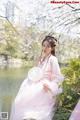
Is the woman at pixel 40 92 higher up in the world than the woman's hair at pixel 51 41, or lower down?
lower down

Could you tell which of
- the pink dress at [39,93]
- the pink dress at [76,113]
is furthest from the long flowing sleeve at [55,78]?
the pink dress at [76,113]

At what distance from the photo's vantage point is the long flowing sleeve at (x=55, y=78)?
218 centimetres

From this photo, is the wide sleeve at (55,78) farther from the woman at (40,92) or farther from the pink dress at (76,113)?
the pink dress at (76,113)

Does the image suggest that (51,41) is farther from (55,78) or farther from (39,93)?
(39,93)

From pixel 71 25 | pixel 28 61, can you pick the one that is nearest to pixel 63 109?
pixel 28 61

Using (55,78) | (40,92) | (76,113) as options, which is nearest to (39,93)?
(40,92)

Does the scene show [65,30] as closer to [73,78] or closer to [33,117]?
[73,78]

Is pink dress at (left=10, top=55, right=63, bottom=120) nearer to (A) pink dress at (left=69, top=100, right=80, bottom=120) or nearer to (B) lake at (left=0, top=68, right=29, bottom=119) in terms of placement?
(B) lake at (left=0, top=68, right=29, bottom=119)

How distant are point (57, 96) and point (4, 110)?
348 mm

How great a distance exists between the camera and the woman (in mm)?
2174

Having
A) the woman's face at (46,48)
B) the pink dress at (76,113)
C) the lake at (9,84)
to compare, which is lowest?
the pink dress at (76,113)

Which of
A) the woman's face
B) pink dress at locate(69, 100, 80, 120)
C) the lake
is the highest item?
the woman's face

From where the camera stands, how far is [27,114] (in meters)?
2.16

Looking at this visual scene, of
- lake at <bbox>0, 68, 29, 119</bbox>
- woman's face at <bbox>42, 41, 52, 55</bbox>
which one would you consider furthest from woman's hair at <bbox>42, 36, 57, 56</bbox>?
lake at <bbox>0, 68, 29, 119</bbox>
